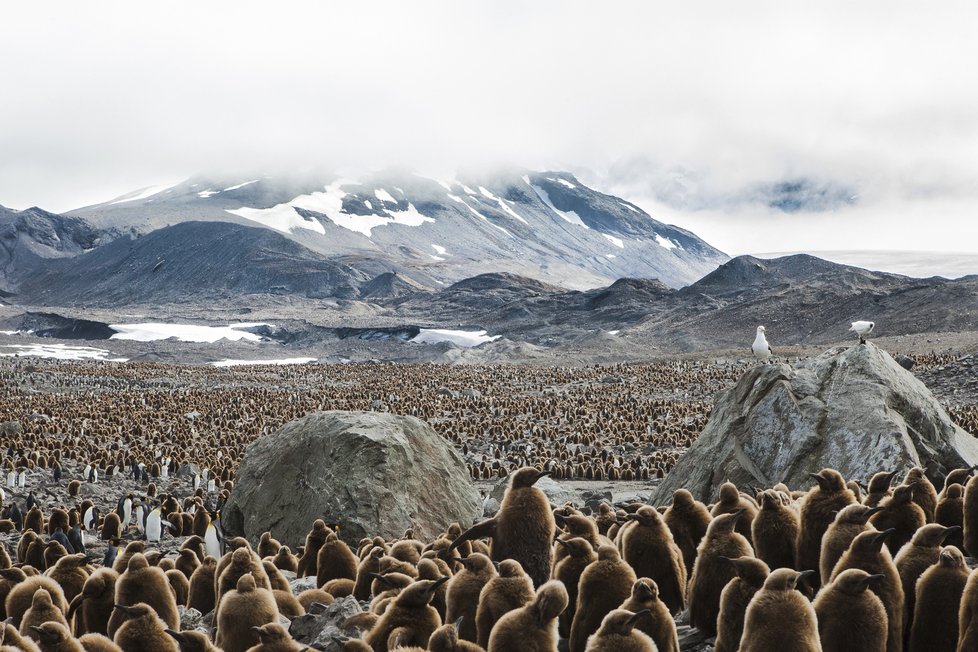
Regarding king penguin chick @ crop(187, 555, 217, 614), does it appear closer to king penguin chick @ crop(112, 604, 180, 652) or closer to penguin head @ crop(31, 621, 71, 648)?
king penguin chick @ crop(112, 604, 180, 652)

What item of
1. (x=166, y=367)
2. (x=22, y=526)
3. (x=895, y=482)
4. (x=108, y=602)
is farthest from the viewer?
(x=166, y=367)

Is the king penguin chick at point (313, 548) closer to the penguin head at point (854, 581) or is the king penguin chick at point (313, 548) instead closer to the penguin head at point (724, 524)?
the penguin head at point (724, 524)

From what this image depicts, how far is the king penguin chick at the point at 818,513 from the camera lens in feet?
18.8

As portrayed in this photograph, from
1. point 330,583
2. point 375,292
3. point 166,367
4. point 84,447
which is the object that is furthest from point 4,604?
point 375,292

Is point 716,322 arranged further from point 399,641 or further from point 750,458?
point 399,641

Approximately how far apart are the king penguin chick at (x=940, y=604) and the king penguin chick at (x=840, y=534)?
561 mm

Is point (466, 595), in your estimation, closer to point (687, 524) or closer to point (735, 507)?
point (687, 524)

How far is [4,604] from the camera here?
22.6 feet

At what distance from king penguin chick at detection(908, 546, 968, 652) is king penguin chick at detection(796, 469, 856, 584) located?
1054mm

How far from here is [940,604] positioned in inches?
176

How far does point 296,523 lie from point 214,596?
5135 mm

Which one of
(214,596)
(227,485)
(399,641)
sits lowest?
(227,485)

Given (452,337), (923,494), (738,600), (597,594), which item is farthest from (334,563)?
(452,337)

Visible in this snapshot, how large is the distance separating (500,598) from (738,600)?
136cm
